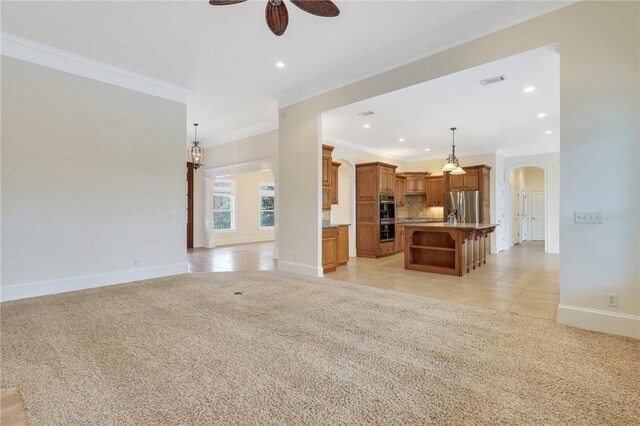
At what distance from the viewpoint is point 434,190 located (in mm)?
9703

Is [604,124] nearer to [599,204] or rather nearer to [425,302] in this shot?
[599,204]

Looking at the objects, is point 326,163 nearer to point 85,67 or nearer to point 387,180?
point 387,180

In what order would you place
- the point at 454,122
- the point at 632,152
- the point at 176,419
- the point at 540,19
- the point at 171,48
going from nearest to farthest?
the point at 176,419 → the point at 632,152 → the point at 540,19 → the point at 171,48 → the point at 454,122

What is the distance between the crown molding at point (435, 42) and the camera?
10.5 ft

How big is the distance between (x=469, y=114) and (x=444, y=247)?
2607mm

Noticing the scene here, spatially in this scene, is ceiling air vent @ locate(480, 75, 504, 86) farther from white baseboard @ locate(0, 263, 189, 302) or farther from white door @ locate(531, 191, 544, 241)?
white door @ locate(531, 191, 544, 241)

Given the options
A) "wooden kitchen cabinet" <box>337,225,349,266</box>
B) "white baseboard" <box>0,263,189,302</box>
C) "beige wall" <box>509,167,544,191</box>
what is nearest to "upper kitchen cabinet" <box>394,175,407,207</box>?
"wooden kitchen cabinet" <box>337,225,349,266</box>

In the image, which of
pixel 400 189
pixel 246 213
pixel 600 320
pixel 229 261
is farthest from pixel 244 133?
pixel 600 320

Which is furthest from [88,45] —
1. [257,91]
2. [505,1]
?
[505,1]

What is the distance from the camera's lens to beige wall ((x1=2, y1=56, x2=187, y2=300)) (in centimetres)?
396

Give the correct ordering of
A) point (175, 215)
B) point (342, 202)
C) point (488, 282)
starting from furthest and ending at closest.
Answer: point (342, 202) → point (175, 215) → point (488, 282)

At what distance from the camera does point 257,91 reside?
18.4 feet

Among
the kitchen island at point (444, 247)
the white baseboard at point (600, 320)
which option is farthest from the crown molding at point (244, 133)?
the white baseboard at point (600, 320)

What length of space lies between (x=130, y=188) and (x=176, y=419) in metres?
4.34
